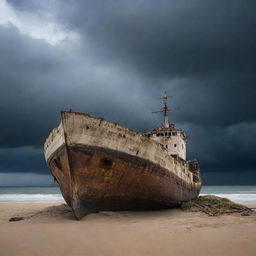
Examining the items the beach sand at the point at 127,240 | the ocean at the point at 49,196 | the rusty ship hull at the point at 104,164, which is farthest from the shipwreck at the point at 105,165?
the ocean at the point at 49,196

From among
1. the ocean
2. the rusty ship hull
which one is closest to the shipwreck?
the rusty ship hull

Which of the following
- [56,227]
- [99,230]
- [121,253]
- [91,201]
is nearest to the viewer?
[121,253]

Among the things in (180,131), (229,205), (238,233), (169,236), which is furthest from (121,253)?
(180,131)

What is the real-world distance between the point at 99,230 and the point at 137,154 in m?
3.55

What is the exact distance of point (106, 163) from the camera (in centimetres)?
985

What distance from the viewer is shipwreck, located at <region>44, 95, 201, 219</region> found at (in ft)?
31.5

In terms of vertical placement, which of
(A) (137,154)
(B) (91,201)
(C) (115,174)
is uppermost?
(A) (137,154)

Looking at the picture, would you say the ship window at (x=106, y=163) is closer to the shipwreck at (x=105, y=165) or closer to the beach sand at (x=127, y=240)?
the shipwreck at (x=105, y=165)

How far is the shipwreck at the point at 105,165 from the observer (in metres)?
9.59

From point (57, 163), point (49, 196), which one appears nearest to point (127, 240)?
point (57, 163)

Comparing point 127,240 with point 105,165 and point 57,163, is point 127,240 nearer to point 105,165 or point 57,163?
point 105,165

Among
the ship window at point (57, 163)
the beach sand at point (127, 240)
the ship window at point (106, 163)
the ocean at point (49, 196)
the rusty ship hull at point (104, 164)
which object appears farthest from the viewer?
the ocean at point (49, 196)

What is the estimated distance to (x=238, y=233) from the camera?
6.66 meters

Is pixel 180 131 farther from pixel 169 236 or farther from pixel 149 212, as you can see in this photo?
pixel 169 236
